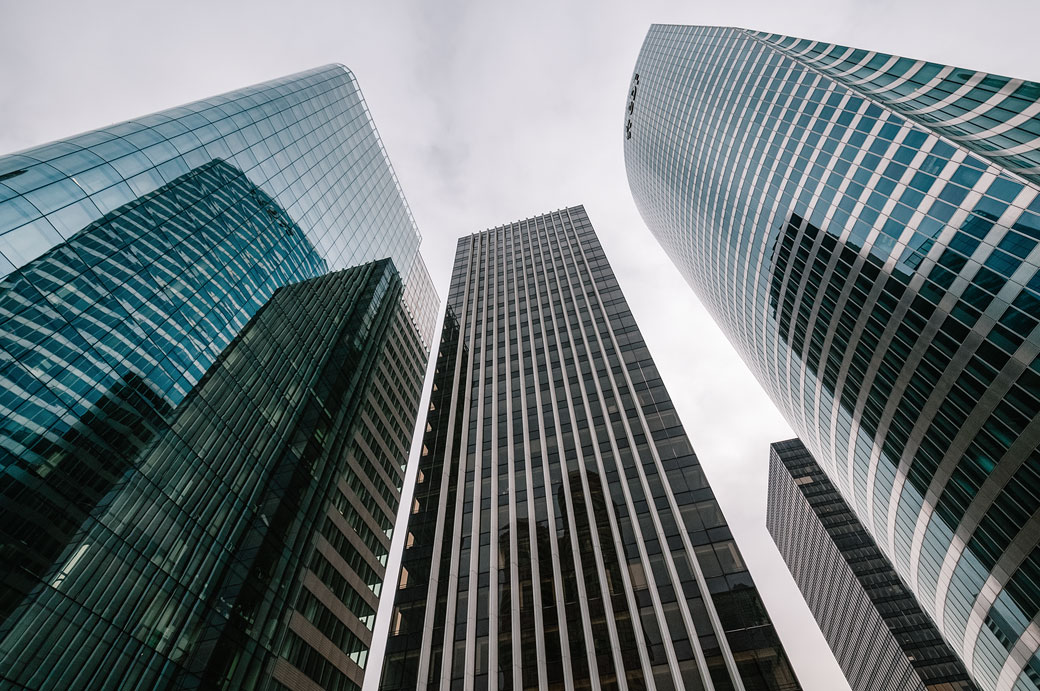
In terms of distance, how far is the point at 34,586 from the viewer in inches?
852

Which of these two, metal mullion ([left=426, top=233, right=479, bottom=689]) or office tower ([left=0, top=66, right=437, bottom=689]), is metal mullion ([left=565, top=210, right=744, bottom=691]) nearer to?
metal mullion ([left=426, top=233, right=479, bottom=689])

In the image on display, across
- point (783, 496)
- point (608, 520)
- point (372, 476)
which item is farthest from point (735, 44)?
point (783, 496)

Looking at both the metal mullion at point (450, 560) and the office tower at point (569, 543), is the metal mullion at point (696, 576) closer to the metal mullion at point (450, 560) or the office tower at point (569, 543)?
the office tower at point (569, 543)

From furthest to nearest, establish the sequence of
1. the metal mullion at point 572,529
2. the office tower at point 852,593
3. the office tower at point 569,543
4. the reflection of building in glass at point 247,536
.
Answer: the office tower at point 852,593
the metal mullion at point 572,529
the office tower at point 569,543
the reflection of building in glass at point 247,536

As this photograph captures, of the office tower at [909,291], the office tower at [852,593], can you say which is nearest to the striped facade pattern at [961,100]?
the office tower at [909,291]

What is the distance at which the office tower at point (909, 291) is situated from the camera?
3822cm

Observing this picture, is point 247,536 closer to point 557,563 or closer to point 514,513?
point 514,513

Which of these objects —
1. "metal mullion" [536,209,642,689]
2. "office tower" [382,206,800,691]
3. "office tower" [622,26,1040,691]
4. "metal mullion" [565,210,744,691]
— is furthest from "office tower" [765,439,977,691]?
"metal mullion" [536,209,642,689]

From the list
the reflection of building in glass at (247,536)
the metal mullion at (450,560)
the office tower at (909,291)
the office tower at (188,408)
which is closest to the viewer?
the office tower at (188,408)

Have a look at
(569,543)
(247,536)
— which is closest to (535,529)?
(569,543)

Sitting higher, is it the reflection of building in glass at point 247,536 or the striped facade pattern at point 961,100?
the striped facade pattern at point 961,100

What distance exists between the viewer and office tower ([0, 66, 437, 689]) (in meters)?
23.1

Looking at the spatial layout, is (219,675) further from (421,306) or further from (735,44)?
(735,44)

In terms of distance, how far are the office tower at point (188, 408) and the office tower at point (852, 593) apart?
121251mm
